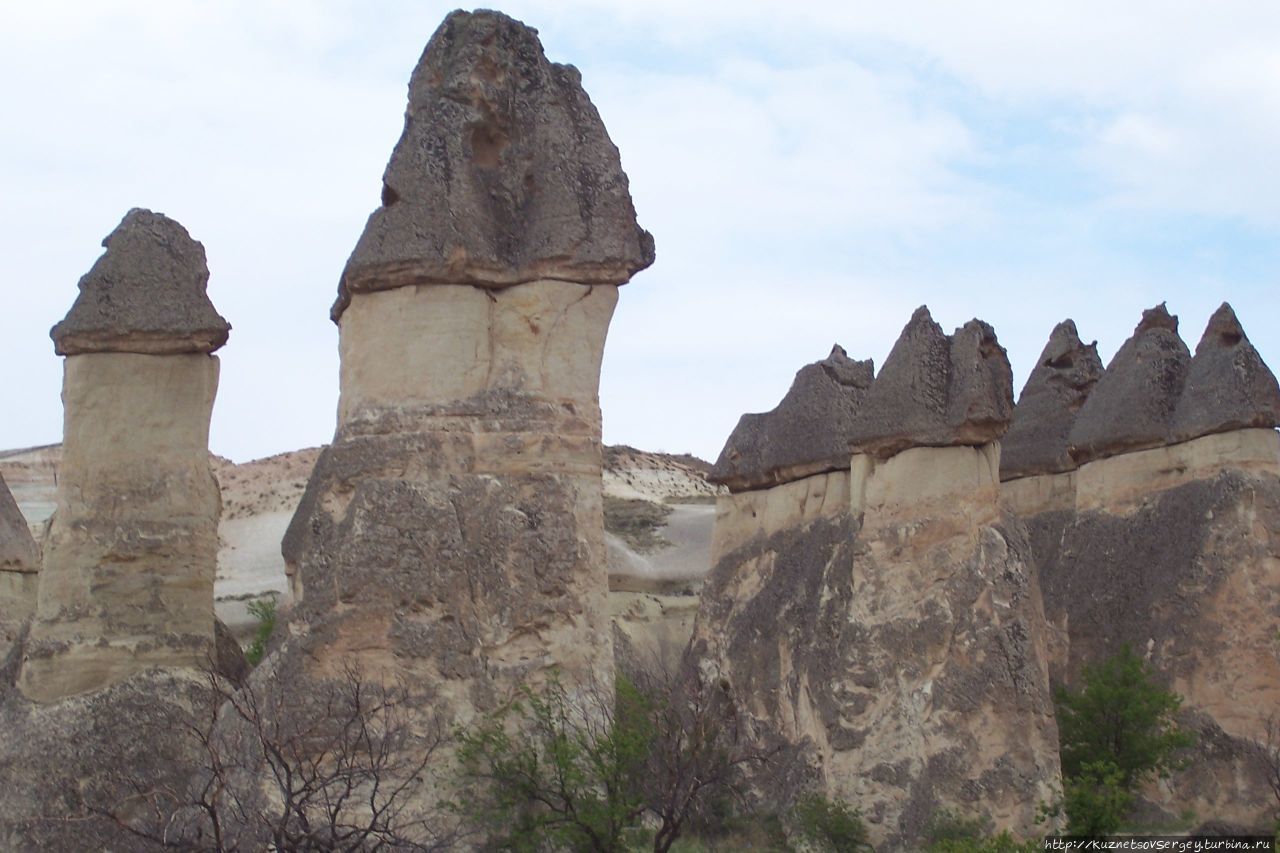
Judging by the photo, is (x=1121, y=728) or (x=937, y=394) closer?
(x=937, y=394)

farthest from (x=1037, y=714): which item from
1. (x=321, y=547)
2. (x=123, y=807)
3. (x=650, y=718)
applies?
(x=123, y=807)

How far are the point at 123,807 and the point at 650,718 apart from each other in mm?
3328

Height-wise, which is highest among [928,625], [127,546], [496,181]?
[496,181]

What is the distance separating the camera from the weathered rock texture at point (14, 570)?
19.7m

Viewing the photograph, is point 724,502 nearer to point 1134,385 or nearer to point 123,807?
point 1134,385

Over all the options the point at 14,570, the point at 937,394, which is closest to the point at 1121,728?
the point at 937,394

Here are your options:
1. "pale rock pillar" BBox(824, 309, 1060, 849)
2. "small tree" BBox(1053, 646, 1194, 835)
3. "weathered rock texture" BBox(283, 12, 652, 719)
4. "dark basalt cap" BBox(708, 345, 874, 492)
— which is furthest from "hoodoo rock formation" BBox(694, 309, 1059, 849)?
"weathered rock texture" BBox(283, 12, 652, 719)

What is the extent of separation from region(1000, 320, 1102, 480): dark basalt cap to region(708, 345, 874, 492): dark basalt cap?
7.97 feet

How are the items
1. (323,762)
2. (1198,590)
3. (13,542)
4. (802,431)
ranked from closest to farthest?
(323,762) < (1198,590) < (802,431) < (13,542)

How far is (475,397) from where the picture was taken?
12.2 metres

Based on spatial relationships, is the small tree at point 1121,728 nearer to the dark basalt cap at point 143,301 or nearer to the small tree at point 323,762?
the small tree at point 323,762

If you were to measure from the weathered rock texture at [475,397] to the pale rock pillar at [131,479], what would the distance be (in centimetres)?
136

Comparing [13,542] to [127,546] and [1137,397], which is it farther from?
[1137,397]

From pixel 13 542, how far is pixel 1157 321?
36.2 ft
